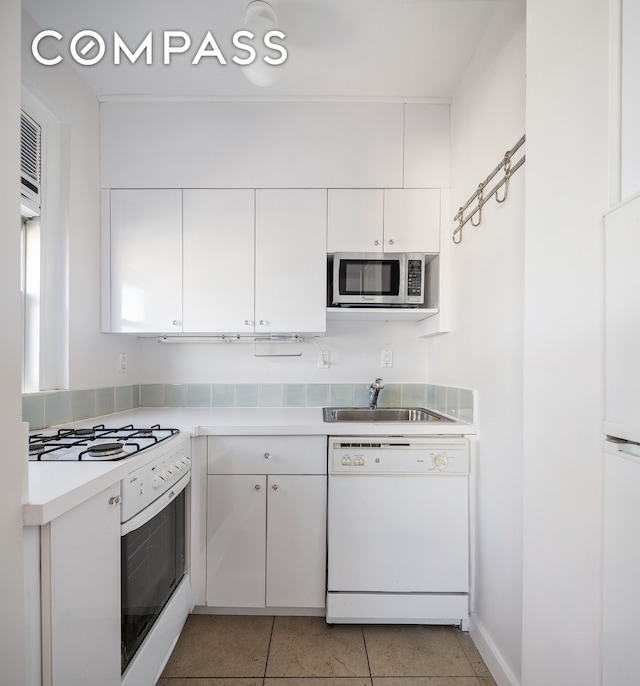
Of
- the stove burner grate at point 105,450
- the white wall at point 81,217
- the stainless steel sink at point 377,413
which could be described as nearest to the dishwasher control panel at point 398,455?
the stainless steel sink at point 377,413

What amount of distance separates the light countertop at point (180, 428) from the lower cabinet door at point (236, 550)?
0.32 meters

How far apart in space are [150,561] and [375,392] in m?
1.40

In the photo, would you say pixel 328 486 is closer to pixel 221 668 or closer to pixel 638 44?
pixel 221 668

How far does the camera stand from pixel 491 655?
142cm

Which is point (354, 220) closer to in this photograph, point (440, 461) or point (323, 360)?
point (323, 360)

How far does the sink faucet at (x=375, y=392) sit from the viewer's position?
2188 mm

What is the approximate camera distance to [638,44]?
654 mm

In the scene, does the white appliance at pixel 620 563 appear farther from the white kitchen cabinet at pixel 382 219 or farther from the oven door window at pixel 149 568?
Result: the white kitchen cabinet at pixel 382 219

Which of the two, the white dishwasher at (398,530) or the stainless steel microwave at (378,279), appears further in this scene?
the stainless steel microwave at (378,279)

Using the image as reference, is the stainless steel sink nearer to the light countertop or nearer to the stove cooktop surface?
the light countertop

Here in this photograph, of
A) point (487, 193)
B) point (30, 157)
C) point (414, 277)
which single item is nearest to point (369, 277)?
point (414, 277)

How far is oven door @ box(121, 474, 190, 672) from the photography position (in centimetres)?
111

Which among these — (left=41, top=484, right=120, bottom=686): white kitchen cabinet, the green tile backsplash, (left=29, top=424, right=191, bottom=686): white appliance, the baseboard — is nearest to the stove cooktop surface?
(left=29, top=424, right=191, bottom=686): white appliance

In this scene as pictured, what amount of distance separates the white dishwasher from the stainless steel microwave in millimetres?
752
